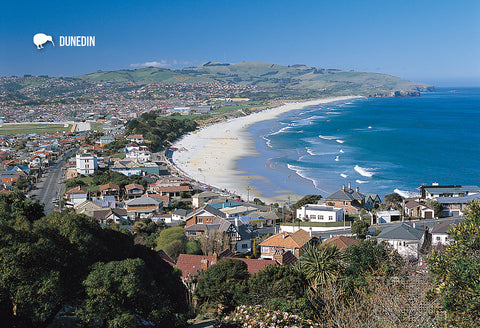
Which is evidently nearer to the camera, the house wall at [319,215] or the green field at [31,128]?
the house wall at [319,215]

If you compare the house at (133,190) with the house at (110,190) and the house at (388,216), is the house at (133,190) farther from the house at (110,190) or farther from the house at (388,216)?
the house at (388,216)

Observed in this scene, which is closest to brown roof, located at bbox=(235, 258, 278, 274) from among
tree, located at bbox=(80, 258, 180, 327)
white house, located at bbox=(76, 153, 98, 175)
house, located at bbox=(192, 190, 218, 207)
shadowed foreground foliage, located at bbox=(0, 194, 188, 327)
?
shadowed foreground foliage, located at bbox=(0, 194, 188, 327)

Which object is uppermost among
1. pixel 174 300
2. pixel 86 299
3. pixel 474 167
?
pixel 86 299

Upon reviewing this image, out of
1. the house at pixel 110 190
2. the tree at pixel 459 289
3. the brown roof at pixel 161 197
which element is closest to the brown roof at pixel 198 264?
the tree at pixel 459 289

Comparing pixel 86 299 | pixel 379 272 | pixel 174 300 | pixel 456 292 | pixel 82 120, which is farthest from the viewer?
pixel 82 120

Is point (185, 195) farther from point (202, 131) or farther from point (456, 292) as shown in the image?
point (202, 131)

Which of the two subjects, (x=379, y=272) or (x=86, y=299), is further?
(x=379, y=272)

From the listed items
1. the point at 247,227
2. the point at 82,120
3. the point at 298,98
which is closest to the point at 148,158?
the point at 247,227
